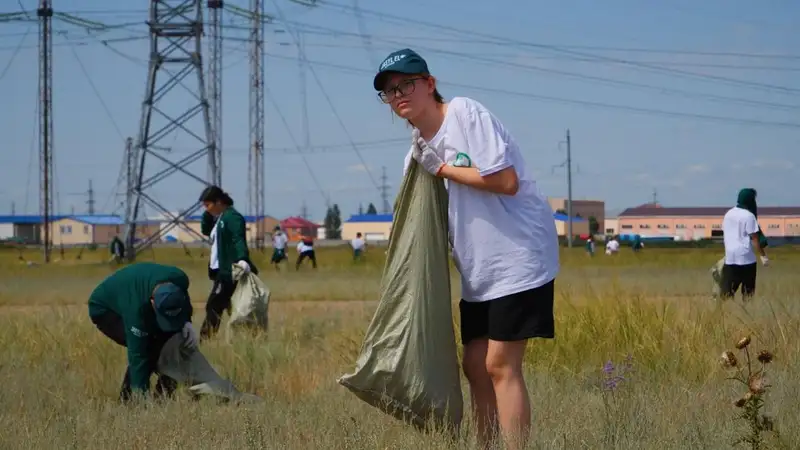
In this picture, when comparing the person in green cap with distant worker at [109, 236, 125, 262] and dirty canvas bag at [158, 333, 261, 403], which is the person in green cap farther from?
distant worker at [109, 236, 125, 262]

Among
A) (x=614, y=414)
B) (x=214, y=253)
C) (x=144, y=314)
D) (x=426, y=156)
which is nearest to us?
(x=426, y=156)

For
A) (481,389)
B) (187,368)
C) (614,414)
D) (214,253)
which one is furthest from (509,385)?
(214,253)

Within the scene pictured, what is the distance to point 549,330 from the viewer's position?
4691 mm

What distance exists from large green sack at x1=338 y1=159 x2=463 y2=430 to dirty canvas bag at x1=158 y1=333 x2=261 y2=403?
92.3 inches

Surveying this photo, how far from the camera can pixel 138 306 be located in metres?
7.20

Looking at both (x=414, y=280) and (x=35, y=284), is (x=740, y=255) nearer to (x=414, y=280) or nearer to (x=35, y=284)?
(x=414, y=280)

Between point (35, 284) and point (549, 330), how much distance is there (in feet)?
80.8

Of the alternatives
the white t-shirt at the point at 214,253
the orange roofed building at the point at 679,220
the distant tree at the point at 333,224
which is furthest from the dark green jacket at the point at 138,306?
the distant tree at the point at 333,224

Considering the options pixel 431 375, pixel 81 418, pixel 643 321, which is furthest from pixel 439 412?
pixel 643 321

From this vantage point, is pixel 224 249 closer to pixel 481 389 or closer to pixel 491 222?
pixel 481 389

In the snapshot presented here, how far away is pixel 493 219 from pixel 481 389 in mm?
832

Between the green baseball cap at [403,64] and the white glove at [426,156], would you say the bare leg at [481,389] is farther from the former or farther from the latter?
the green baseball cap at [403,64]

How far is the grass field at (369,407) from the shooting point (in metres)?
5.16

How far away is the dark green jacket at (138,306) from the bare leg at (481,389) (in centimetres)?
271
